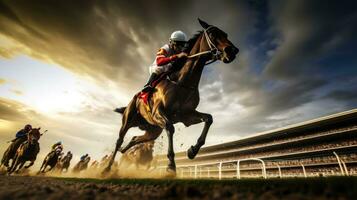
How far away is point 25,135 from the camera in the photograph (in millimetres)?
13047

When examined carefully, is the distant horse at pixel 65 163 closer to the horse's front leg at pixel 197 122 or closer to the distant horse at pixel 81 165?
the distant horse at pixel 81 165

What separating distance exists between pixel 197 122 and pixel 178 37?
2.24 meters

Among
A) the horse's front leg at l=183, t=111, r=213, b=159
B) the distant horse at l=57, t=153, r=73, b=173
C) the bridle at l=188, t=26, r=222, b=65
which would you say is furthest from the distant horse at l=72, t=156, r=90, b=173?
the bridle at l=188, t=26, r=222, b=65

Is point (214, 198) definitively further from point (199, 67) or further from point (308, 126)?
point (308, 126)

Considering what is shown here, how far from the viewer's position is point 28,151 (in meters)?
12.1

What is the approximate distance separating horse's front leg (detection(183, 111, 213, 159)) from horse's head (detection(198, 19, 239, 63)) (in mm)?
1371

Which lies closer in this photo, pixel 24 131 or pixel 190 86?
pixel 190 86

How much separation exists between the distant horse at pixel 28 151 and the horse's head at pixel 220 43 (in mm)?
12953

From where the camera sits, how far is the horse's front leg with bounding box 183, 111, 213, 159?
442cm

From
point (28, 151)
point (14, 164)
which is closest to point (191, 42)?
point (28, 151)

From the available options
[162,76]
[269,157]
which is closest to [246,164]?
[269,157]

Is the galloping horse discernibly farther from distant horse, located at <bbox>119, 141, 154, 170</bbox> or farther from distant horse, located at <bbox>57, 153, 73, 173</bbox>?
distant horse, located at <bbox>57, 153, 73, 173</bbox>

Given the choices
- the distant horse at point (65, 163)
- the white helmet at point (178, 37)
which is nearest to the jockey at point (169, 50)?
the white helmet at point (178, 37)

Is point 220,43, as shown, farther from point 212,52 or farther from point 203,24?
point 203,24
